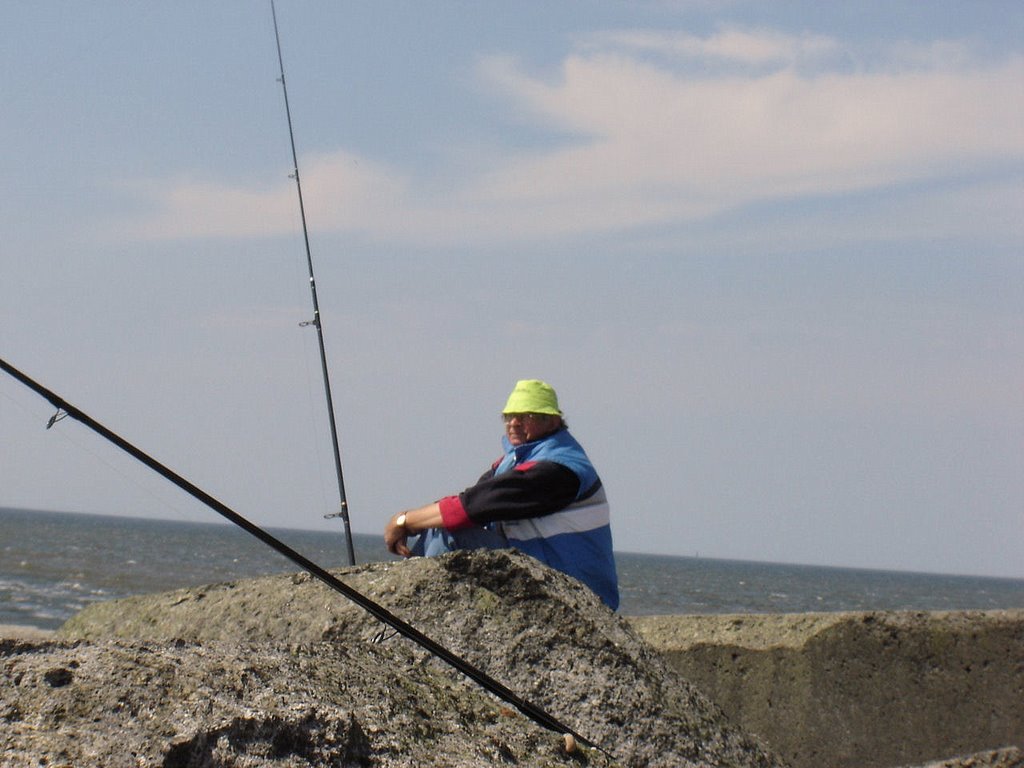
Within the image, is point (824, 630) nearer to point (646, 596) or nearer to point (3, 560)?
point (646, 596)

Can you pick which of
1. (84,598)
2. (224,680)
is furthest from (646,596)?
(224,680)

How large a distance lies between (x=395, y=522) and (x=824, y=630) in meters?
1.70

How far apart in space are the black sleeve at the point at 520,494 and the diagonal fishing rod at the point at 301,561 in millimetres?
917

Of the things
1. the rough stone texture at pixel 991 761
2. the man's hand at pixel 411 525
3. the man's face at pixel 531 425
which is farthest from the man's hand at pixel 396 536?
the rough stone texture at pixel 991 761

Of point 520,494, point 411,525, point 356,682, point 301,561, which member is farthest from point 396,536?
point 356,682

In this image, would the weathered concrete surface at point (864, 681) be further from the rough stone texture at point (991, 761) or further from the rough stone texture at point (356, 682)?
the rough stone texture at point (356, 682)

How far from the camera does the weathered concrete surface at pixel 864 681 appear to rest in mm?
4414

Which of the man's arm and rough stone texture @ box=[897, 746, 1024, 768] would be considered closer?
rough stone texture @ box=[897, 746, 1024, 768]

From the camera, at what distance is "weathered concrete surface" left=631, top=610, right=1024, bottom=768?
441 cm

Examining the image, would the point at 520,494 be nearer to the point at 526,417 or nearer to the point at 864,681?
the point at 526,417

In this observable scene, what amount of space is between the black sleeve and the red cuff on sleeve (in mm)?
23

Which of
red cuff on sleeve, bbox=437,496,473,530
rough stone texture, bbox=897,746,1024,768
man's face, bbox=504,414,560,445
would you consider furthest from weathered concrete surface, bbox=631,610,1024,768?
red cuff on sleeve, bbox=437,496,473,530

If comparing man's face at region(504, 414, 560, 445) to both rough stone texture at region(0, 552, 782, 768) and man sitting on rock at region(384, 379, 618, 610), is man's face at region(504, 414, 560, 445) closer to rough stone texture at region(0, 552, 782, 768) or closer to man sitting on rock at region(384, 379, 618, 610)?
man sitting on rock at region(384, 379, 618, 610)

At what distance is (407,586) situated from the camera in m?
2.83
